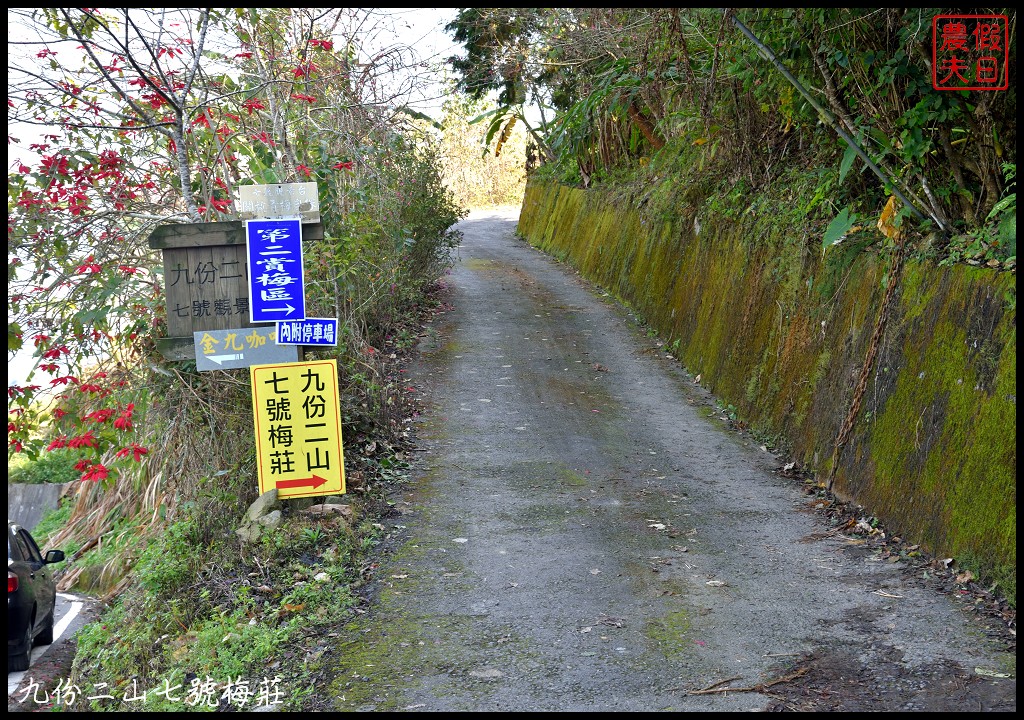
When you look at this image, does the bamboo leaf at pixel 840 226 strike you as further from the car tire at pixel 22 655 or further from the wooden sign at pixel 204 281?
the car tire at pixel 22 655

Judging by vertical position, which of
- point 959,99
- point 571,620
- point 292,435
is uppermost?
point 959,99

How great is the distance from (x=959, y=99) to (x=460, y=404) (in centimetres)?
628

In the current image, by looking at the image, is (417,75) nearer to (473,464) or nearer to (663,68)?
(663,68)

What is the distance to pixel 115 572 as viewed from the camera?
8.71 metres

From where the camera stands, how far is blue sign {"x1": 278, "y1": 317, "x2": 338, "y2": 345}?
675 centimetres

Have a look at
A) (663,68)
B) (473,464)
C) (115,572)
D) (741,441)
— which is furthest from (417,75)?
(115,572)

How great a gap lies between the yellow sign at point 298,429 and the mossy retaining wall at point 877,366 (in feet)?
14.4

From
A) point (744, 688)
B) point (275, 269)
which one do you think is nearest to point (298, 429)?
point (275, 269)

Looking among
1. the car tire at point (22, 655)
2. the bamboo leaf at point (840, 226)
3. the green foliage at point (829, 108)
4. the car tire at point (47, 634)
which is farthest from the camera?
the car tire at point (47, 634)

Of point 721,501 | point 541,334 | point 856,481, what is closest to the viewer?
point 856,481

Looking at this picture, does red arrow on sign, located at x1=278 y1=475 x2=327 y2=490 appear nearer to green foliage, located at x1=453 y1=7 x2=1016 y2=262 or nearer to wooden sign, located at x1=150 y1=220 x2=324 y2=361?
wooden sign, located at x1=150 y1=220 x2=324 y2=361

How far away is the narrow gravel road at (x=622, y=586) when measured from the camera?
4.61m

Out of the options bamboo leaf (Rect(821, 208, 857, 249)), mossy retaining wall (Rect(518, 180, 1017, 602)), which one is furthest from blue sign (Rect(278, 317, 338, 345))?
mossy retaining wall (Rect(518, 180, 1017, 602))

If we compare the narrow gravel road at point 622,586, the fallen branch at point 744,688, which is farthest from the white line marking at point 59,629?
the fallen branch at point 744,688
